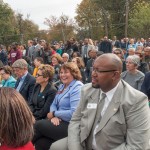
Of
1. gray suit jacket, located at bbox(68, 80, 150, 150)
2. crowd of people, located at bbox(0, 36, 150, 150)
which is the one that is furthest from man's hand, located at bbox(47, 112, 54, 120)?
gray suit jacket, located at bbox(68, 80, 150, 150)

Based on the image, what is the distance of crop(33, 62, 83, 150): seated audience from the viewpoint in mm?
4266

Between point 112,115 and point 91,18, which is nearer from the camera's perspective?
point 112,115

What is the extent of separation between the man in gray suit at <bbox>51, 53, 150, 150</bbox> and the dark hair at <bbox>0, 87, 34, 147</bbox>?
A: 43.4 inches

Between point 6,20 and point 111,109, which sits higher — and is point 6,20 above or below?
above

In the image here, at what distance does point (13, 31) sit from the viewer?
113ft

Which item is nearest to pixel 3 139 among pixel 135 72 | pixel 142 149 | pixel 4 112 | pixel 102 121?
pixel 4 112

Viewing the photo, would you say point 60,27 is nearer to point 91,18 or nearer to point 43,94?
point 91,18

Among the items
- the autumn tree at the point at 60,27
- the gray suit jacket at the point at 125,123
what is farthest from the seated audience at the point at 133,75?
the autumn tree at the point at 60,27

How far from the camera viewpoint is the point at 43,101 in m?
4.96

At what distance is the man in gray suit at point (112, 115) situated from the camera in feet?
9.87

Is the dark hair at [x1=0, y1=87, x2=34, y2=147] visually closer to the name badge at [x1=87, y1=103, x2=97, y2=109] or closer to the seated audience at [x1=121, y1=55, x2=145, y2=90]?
the name badge at [x1=87, y1=103, x2=97, y2=109]

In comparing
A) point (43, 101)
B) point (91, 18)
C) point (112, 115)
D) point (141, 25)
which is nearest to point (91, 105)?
point (112, 115)

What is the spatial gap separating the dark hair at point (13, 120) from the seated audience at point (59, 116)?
7.00ft

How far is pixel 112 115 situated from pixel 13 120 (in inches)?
48.2
